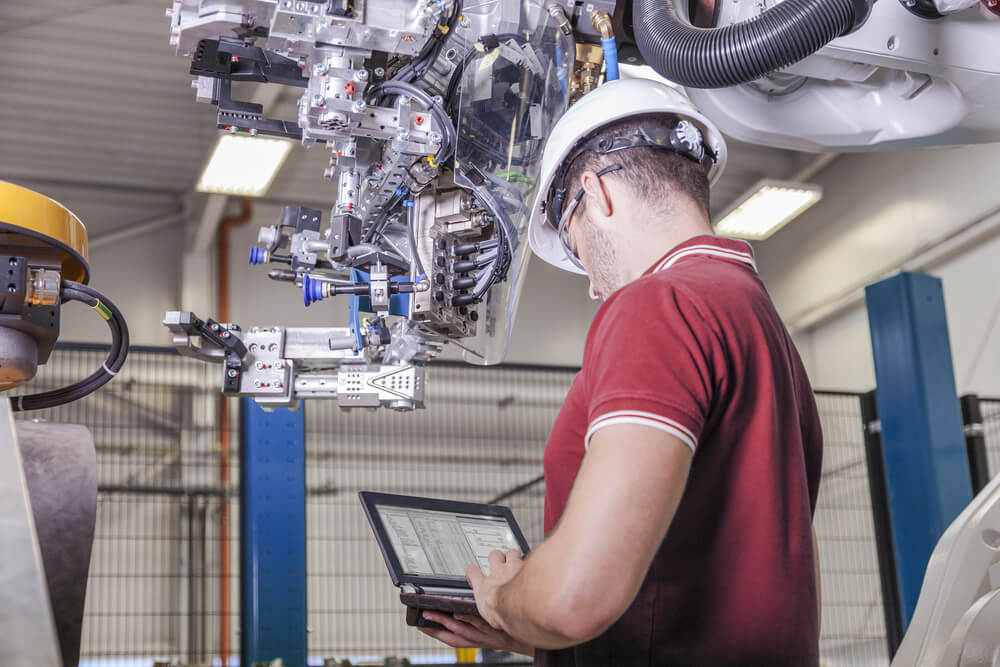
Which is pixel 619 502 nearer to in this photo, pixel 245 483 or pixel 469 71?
pixel 469 71

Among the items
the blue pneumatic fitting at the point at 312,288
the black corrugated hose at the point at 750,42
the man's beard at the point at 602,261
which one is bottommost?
the man's beard at the point at 602,261

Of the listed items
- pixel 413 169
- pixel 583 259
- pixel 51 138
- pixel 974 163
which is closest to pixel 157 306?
pixel 51 138

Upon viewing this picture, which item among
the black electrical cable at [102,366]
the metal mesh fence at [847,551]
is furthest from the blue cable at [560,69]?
the metal mesh fence at [847,551]

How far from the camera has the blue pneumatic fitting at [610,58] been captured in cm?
209

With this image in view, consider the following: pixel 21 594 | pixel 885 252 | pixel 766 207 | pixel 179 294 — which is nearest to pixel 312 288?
pixel 21 594

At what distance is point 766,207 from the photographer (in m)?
7.95

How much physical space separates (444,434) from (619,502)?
6407mm

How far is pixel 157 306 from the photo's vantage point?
29.8ft

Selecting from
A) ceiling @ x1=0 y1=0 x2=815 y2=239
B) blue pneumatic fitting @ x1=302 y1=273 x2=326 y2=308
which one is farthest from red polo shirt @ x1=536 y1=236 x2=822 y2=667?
ceiling @ x1=0 y1=0 x2=815 y2=239

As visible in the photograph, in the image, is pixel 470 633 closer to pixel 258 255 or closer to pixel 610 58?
pixel 610 58

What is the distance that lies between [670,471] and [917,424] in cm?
319

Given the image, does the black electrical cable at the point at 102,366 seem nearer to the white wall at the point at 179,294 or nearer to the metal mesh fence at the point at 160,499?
the metal mesh fence at the point at 160,499

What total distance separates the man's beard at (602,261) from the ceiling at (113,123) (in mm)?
5803

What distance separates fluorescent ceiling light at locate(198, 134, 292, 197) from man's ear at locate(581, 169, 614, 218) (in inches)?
196
